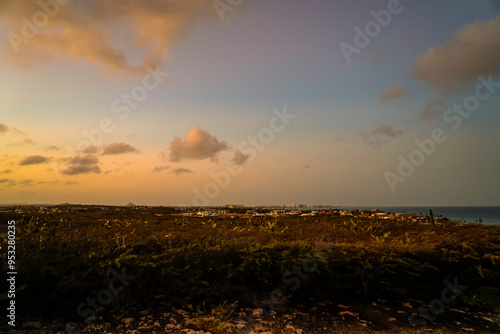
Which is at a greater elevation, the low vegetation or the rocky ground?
the low vegetation

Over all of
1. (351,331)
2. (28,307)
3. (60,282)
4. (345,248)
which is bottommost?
(351,331)

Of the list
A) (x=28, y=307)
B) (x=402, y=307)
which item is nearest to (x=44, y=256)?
(x=28, y=307)

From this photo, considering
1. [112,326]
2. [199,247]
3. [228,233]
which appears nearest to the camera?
[112,326]

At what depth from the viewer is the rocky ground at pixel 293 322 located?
4.95 metres

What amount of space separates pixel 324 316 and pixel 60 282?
4.94m

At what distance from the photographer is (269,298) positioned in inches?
232

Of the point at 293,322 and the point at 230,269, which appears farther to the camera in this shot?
the point at 230,269

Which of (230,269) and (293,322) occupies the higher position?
(230,269)

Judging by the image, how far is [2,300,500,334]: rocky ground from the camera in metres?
4.95

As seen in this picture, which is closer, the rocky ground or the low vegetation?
the rocky ground

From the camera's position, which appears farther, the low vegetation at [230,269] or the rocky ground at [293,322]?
the low vegetation at [230,269]

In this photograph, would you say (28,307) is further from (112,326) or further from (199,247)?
(199,247)

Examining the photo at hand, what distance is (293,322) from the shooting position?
17.4 ft

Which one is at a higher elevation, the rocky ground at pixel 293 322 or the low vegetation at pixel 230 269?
the low vegetation at pixel 230 269
